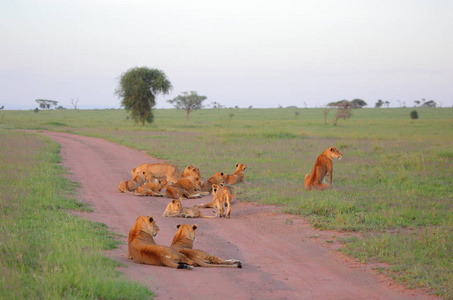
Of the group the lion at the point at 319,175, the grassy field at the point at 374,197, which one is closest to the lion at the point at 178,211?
the grassy field at the point at 374,197

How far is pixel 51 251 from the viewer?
5516 mm

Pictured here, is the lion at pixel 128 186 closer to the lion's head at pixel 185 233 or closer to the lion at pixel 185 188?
the lion at pixel 185 188

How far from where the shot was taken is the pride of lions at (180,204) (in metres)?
6.12

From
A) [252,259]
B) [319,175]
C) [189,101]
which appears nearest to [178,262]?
[252,259]

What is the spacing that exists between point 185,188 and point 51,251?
6375 mm

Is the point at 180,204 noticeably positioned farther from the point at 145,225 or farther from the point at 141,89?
the point at 141,89

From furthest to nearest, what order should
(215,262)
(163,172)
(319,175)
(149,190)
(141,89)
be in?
1. (141,89)
2. (163,172)
3. (319,175)
4. (149,190)
5. (215,262)

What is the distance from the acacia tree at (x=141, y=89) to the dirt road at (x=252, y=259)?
123 ft

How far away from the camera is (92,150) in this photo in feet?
70.7

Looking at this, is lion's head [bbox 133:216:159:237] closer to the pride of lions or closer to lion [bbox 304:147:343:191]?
the pride of lions

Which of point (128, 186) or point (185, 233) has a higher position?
point (185, 233)

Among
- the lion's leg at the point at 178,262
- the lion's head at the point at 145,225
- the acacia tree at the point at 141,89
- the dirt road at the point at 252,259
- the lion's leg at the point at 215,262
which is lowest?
the dirt road at the point at 252,259

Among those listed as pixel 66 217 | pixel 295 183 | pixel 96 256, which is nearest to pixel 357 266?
pixel 96 256

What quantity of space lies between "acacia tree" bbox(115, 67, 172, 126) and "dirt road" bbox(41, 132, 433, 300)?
123ft
